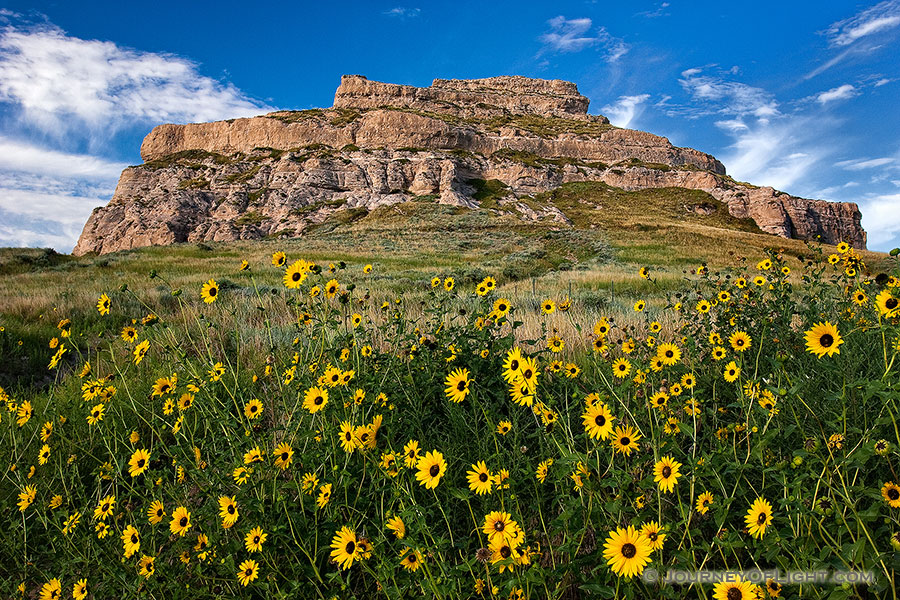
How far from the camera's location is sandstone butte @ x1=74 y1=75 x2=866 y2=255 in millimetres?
59719

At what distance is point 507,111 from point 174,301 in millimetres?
110829

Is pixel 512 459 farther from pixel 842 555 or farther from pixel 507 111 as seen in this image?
pixel 507 111

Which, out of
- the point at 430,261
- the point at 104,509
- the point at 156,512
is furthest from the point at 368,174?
the point at 156,512

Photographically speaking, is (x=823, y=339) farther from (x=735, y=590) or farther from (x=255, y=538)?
(x=255, y=538)

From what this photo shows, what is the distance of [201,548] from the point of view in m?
1.87

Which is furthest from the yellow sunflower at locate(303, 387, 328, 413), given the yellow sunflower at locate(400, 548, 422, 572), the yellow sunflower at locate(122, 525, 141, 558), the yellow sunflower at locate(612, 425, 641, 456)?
the yellow sunflower at locate(612, 425, 641, 456)

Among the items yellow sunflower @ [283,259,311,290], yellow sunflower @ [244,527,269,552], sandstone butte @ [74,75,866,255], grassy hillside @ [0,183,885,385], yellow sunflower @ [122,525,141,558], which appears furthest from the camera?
sandstone butte @ [74,75,866,255]

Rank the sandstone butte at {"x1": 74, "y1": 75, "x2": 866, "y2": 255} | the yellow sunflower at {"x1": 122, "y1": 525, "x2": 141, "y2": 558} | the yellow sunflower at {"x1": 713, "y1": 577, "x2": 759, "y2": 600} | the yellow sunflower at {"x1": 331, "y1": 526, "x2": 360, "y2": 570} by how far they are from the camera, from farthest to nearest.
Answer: the sandstone butte at {"x1": 74, "y1": 75, "x2": 866, "y2": 255} → the yellow sunflower at {"x1": 122, "y1": 525, "x2": 141, "y2": 558} → the yellow sunflower at {"x1": 331, "y1": 526, "x2": 360, "y2": 570} → the yellow sunflower at {"x1": 713, "y1": 577, "x2": 759, "y2": 600}

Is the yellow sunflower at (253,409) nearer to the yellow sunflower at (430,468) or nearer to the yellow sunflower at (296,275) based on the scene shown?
the yellow sunflower at (296,275)

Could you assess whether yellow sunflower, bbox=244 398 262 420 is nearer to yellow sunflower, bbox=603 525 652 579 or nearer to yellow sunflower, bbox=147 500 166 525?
yellow sunflower, bbox=147 500 166 525

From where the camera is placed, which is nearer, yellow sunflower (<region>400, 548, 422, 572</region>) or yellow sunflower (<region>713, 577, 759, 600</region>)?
A: yellow sunflower (<region>713, 577, 759, 600</region>)
